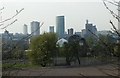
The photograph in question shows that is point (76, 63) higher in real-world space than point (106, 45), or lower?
lower

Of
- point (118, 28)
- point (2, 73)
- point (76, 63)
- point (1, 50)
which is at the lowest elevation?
point (76, 63)

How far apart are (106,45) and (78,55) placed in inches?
615

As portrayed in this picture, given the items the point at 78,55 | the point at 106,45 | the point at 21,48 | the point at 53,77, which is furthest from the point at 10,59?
the point at 78,55

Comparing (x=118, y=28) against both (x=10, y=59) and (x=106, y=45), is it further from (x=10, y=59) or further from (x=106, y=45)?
(x=10, y=59)

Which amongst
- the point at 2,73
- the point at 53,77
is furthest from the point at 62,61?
the point at 2,73

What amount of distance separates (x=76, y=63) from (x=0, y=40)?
624 inches

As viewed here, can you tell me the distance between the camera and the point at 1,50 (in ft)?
6.42

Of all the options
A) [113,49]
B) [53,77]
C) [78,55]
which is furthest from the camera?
[78,55]

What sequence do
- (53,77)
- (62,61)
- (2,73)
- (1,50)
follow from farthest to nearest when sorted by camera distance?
(62,61) < (53,77) < (2,73) < (1,50)

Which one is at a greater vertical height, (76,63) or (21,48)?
(21,48)

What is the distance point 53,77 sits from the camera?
1142 cm

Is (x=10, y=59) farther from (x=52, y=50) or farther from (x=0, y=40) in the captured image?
(x=52, y=50)

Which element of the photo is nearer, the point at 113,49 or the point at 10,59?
the point at 113,49

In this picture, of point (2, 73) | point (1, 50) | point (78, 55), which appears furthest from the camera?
point (78, 55)
